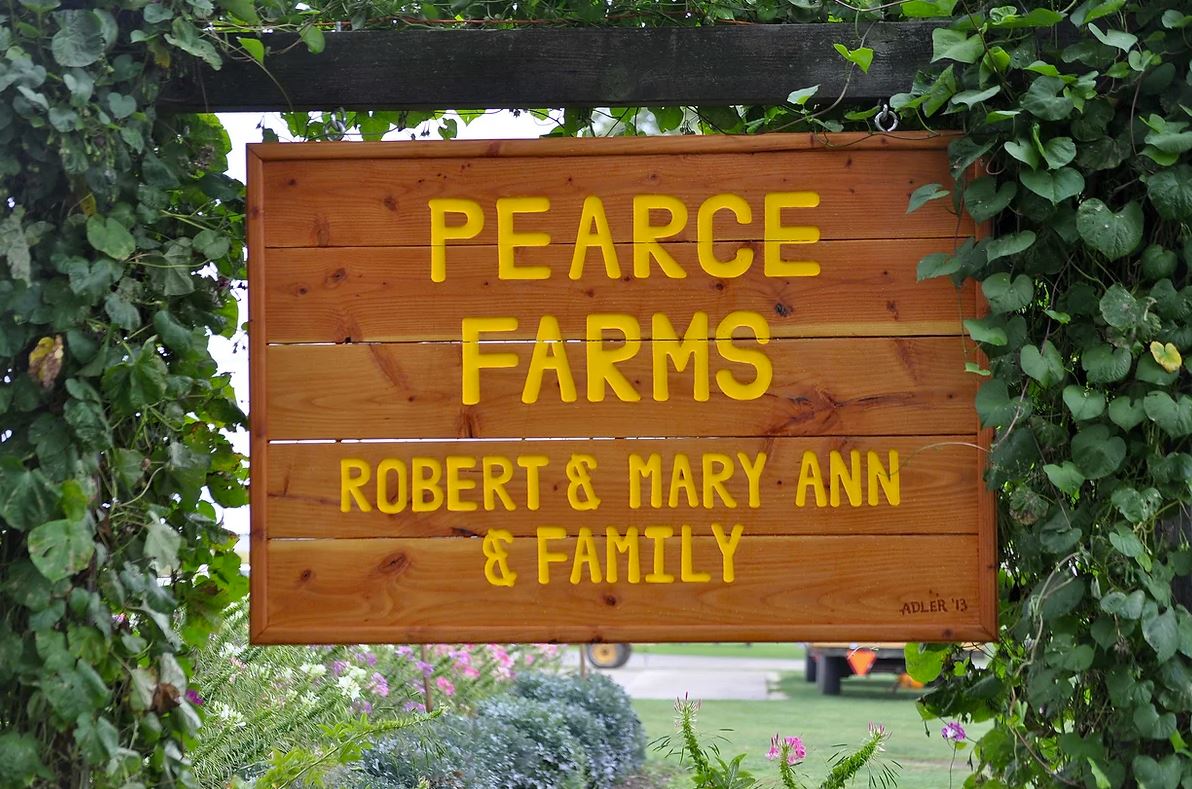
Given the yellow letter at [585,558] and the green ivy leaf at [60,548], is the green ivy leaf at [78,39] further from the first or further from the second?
the yellow letter at [585,558]

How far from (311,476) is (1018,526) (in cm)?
125

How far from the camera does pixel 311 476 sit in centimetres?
203

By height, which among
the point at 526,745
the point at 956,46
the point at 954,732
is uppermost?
the point at 956,46

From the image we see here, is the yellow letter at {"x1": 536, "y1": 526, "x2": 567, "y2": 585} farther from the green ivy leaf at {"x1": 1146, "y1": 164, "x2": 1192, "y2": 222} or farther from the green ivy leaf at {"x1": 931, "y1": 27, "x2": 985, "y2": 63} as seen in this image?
the green ivy leaf at {"x1": 1146, "y1": 164, "x2": 1192, "y2": 222}

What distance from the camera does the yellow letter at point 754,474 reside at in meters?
2.01

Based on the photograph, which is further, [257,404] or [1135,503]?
[257,404]

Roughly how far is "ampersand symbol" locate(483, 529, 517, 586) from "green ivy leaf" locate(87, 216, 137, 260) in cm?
78

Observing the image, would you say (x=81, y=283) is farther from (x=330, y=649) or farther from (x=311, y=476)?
(x=330, y=649)

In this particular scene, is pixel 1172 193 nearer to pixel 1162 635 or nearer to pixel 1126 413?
pixel 1126 413

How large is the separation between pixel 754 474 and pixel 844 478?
0.52 feet

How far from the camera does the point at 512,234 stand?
6.73 feet

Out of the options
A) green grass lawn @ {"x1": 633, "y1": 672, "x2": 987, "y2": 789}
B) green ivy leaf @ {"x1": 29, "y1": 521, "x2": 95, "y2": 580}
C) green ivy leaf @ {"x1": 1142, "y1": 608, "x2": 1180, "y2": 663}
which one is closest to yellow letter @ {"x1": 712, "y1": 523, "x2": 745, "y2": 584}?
green ivy leaf @ {"x1": 1142, "y1": 608, "x2": 1180, "y2": 663}

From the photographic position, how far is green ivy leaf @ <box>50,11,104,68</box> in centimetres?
182

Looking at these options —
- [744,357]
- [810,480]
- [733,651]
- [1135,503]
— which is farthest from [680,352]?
[733,651]
